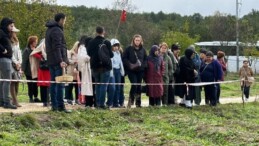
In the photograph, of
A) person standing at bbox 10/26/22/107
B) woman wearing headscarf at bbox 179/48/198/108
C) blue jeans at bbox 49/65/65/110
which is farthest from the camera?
woman wearing headscarf at bbox 179/48/198/108

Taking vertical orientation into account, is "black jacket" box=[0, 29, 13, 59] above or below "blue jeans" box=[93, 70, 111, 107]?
above

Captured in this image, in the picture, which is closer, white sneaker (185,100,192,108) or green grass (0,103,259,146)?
green grass (0,103,259,146)

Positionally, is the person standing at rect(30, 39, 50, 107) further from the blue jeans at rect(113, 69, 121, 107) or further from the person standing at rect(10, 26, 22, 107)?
the blue jeans at rect(113, 69, 121, 107)

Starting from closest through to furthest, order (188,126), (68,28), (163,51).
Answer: (188,126) < (163,51) < (68,28)

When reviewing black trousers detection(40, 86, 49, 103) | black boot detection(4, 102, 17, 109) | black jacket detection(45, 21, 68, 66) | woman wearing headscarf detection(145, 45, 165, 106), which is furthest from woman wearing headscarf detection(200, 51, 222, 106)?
black boot detection(4, 102, 17, 109)

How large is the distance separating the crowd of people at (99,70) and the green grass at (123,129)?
29.8 inches

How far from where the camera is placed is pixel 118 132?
11398 millimetres

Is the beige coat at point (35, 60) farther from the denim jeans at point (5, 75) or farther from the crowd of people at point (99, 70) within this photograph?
the denim jeans at point (5, 75)

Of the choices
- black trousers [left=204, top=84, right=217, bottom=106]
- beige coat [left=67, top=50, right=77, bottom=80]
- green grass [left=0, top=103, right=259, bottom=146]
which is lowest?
green grass [left=0, top=103, right=259, bottom=146]

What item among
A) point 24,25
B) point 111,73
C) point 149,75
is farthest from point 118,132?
point 24,25

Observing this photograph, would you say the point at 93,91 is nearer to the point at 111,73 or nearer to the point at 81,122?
the point at 111,73

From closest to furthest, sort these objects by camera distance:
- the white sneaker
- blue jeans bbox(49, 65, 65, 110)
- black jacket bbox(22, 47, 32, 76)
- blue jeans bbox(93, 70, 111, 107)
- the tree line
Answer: blue jeans bbox(49, 65, 65, 110) < blue jeans bbox(93, 70, 111, 107) < black jacket bbox(22, 47, 32, 76) < the white sneaker < the tree line

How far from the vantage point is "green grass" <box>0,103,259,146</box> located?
10212 millimetres

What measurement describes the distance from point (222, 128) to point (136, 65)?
3.18 meters
